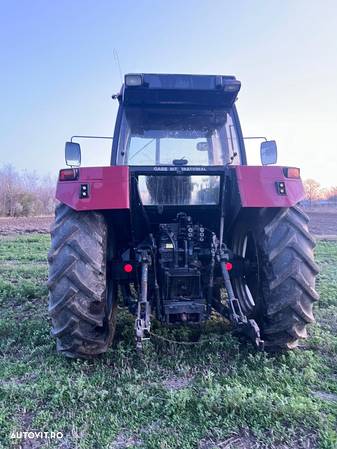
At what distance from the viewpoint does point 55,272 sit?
288cm

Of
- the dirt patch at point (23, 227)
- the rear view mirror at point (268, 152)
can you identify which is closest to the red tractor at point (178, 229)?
the rear view mirror at point (268, 152)

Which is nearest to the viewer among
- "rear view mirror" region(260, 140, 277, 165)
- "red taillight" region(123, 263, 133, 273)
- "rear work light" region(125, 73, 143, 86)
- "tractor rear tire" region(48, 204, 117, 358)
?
"tractor rear tire" region(48, 204, 117, 358)

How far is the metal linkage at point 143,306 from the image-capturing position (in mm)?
2678

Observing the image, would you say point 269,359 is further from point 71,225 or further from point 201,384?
point 71,225

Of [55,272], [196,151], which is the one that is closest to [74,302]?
[55,272]

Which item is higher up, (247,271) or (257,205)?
(257,205)

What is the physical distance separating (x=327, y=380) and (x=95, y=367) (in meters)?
1.82

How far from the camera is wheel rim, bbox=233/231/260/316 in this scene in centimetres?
341

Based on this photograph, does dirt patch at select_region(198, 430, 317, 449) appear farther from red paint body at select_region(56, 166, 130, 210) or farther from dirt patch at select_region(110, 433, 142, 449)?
red paint body at select_region(56, 166, 130, 210)

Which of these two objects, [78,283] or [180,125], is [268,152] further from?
[78,283]

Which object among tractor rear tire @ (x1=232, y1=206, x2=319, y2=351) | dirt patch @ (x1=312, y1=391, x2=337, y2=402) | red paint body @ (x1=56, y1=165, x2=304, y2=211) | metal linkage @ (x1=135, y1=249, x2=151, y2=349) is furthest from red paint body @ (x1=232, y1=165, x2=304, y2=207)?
dirt patch @ (x1=312, y1=391, x2=337, y2=402)

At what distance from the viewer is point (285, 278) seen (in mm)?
3000

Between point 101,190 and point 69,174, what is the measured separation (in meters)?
0.31

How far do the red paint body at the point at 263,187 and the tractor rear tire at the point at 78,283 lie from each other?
4.01 feet
